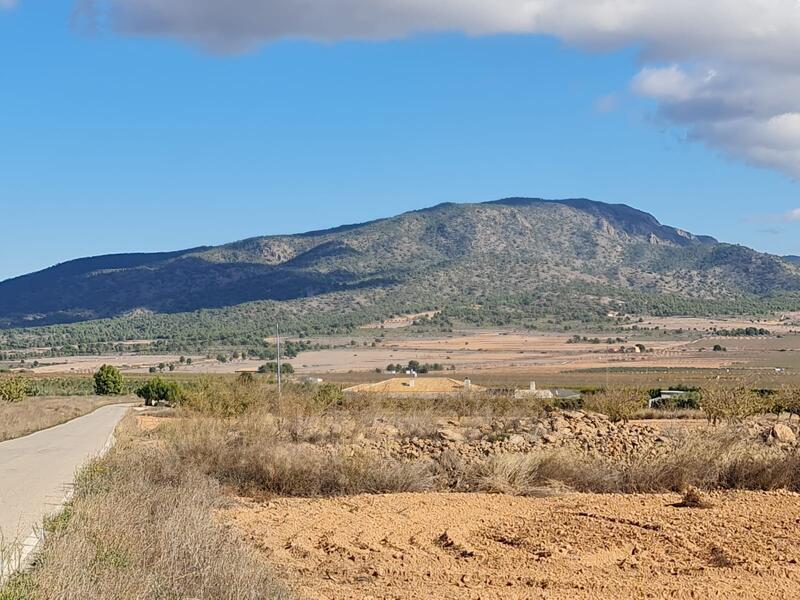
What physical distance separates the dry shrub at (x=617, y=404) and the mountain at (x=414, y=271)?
99.2m

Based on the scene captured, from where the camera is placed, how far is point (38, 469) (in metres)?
20.6

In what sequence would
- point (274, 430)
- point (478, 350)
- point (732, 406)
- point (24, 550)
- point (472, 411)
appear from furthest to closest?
point (478, 350) < point (472, 411) < point (732, 406) < point (274, 430) < point (24, 550)

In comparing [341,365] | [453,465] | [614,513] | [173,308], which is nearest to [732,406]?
[453,465]

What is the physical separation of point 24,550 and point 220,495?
5.65 meters

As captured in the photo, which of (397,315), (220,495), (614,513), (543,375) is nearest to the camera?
(614,513)

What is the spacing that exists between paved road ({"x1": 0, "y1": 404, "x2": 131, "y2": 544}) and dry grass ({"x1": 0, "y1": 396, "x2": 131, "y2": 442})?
33.1 inches

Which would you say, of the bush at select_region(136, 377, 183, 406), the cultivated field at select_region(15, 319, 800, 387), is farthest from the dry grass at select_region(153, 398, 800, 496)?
the bush at select_region(136, 377, 183, 406)

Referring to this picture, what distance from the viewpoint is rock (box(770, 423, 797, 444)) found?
22797 millimetres

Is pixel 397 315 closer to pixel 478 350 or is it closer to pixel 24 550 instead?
pixel 478 350

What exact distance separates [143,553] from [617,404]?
2613 cm

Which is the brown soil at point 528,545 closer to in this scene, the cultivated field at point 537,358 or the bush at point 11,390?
the bush at point 11,390

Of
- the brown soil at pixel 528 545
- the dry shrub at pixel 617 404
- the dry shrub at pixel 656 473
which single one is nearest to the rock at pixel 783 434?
the dry shrub at pixel 656 473

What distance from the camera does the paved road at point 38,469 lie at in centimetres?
1389

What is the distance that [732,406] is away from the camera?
27.6 metres
